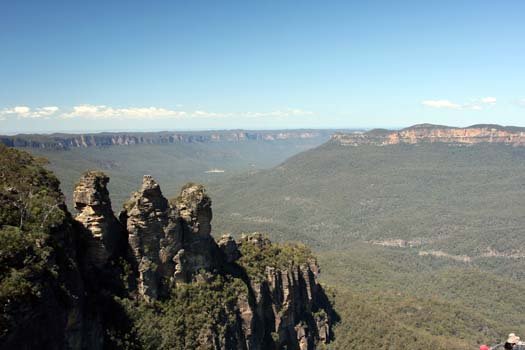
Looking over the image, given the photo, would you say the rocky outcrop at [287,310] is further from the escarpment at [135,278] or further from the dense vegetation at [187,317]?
the dense vegetation at [187,317]

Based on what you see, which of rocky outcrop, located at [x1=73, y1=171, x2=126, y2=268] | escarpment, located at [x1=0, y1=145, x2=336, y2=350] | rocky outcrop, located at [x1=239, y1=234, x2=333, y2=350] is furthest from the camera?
rocky outcrop, located at [x1=239, y1=234, x2=333, y2=350]

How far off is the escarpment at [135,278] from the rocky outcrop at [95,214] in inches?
3.2

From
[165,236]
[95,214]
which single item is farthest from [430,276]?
[95,214]

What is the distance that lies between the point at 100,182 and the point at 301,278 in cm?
3116

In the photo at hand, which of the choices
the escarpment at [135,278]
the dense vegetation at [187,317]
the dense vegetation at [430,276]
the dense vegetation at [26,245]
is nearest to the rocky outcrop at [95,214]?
the escarpment at [135,278]

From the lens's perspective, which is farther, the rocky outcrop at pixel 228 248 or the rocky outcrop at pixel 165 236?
the rocky outcrop at pixel 228 248

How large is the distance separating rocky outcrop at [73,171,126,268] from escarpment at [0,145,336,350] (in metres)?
0.08

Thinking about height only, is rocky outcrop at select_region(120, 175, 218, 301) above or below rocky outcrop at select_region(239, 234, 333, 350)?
above

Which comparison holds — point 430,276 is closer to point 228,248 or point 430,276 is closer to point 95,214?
point 228,248

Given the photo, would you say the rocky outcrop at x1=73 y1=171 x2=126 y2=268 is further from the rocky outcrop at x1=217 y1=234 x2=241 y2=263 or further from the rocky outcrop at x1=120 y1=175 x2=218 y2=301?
the rocky outcrop at x1=217 y1=234 x2=241 y2=263

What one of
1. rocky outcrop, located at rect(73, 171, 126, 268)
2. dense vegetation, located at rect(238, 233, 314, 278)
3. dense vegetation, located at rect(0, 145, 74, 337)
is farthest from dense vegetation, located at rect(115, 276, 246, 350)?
dense vegetation, located at rect(0, 145, 74, 337)

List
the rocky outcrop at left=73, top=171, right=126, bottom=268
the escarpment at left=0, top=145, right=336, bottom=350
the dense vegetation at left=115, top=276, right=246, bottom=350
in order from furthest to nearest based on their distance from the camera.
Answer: the dense vegetation at left=115, top=276, right=246, bottom=350, the rocky outcrop at left=73, top=171, right=126, bottom=268, the escarpment at left=0, top=145, right=336, bottom=350

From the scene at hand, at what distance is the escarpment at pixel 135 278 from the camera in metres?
24.2

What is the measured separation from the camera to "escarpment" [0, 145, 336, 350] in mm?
24203
